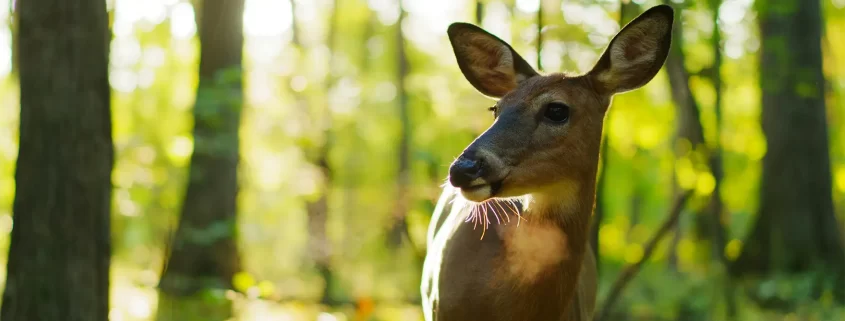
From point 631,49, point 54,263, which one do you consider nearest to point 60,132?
point 54,263

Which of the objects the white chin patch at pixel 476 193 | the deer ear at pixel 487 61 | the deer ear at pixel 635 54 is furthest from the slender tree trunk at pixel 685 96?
the white chin patch at pixel 476 193

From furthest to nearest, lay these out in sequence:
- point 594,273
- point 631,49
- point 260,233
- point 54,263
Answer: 1. point 260,233
2. point 594,273
3. point 54,263
4. point 631,49

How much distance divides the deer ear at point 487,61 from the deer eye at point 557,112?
0.58 m

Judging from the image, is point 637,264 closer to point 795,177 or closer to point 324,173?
point 795,177

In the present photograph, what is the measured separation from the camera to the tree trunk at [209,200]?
435 inches

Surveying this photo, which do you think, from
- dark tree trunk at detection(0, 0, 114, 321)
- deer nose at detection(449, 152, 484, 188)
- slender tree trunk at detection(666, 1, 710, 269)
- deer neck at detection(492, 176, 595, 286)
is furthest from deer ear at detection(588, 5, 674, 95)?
dark tree trunk at detection(0, 0, 114, 321)

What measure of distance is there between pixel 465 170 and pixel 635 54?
1.47 m

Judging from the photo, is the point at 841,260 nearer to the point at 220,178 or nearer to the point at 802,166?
the point at 802,166

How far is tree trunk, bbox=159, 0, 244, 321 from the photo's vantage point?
36.2 ft

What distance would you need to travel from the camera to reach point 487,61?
17.9ft

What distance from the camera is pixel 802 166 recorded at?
14203mm

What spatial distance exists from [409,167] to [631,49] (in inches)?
647

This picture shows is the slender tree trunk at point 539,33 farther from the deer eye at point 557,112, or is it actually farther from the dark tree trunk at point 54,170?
the dark tree trunk at point 54,170

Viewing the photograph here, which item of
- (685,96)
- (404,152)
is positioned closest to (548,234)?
(685,96)
